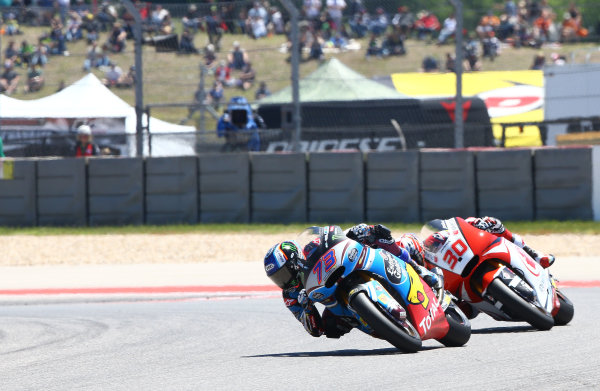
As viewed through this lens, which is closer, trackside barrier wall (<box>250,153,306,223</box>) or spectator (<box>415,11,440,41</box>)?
trackside barrier wall (<box>250,153,306,223</box>)

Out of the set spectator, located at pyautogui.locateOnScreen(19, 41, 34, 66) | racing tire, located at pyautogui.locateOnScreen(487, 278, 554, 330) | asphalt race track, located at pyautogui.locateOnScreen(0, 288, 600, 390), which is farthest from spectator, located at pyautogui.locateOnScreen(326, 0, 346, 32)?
racing tire, located at pyautogui.locateOnScreen(487, 278, 554, 330)

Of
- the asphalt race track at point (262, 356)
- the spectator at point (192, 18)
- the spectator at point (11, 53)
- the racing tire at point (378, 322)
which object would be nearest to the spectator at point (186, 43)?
the spectator at point (192, 18)

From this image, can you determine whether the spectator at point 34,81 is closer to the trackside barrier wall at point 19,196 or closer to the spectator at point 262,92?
the trackside barrier wall at point 19,196

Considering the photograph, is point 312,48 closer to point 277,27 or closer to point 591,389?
point 277,27

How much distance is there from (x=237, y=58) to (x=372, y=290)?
1225cm

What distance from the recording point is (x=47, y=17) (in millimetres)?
17531

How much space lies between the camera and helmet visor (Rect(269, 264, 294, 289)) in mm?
6504

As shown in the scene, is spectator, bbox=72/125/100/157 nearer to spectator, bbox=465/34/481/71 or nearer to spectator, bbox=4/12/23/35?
spectator, bbox=4/12/23/35

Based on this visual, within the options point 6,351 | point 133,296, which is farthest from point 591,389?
point 133,296

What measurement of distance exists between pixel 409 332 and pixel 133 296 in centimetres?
521

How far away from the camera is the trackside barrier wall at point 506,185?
50.2 feet

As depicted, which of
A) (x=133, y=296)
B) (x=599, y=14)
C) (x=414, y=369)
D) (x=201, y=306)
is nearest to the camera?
(x=414, y=369)

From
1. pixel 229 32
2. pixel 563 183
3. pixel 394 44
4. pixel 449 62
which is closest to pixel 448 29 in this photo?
pixel 449 62

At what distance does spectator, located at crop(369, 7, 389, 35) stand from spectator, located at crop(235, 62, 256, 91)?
216cm
